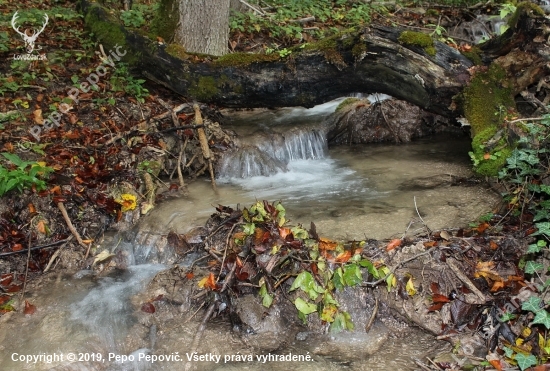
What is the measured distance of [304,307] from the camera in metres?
3.72

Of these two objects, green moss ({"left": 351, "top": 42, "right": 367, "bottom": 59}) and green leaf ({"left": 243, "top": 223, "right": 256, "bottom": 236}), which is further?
green moss ({"left": 351, "top": 42, "right": 367, "bottom": 59})

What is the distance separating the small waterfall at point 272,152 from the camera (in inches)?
252

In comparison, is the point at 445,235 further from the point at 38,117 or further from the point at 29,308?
the point at 38,117

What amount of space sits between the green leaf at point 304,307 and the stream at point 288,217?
0.23m

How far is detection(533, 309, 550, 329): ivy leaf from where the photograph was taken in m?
3.13

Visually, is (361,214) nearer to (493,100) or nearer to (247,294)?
(247,294)

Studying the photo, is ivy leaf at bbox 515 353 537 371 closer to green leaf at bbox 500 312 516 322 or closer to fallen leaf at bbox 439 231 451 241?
green leaf at bbox 500 312 516 322

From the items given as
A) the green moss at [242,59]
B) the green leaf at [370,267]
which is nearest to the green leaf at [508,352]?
the green leaf at [370,267]

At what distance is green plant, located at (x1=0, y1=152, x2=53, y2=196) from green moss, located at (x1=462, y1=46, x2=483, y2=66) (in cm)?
499

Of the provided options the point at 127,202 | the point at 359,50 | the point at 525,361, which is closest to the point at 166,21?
the point at 359,50

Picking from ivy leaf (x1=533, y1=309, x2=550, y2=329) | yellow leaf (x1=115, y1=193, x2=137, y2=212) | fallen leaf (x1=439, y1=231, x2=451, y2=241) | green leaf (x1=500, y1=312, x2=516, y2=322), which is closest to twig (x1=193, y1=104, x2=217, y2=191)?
yellow leaf (x1=115, y1=193, x2=137, y2=212)

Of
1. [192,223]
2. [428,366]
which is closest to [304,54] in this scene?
[192,223]

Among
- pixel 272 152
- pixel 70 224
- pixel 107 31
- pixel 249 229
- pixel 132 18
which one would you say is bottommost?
pixel 249 229

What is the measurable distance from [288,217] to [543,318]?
7.99 feet
